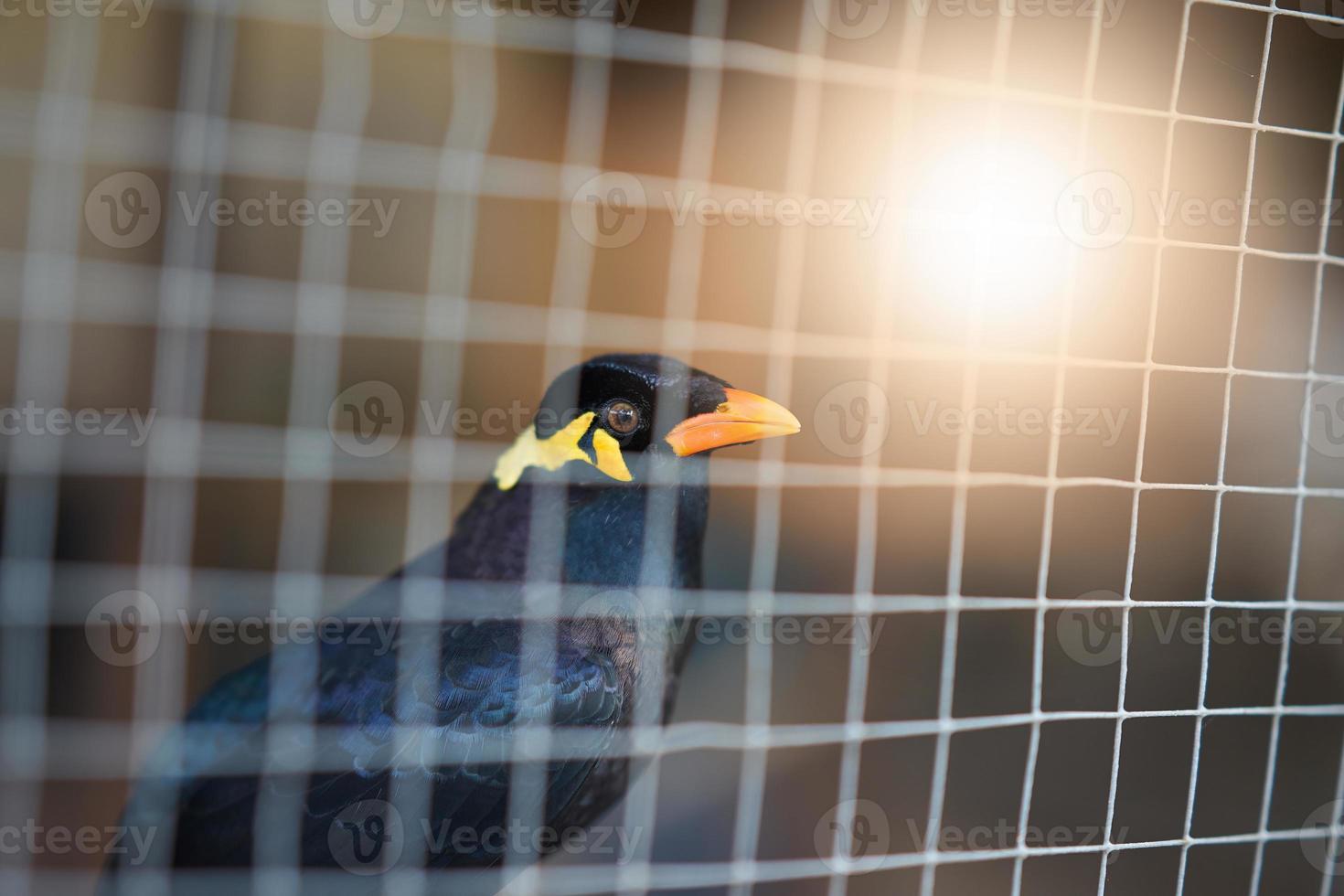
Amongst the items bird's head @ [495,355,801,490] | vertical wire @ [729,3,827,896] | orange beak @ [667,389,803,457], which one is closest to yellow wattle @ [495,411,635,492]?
bird's head @ [495,355,801,490]

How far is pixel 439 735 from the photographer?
1.26m

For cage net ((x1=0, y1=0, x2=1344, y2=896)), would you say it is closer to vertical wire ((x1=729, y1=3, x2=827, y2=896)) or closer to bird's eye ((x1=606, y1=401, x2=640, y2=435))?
vertical wire ((x1=729, y1=3, x2=827, y2=896))

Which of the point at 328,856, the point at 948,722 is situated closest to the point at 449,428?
the point at 328,856

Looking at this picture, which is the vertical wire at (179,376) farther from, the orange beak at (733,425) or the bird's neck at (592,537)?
the orange beak at (733,425)

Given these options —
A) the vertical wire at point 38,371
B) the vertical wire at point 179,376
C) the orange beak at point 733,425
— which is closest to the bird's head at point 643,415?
the orange beak at point 733,425

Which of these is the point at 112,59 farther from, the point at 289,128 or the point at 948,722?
the point at 948,722

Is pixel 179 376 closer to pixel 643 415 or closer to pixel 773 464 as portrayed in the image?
pixel 643 415

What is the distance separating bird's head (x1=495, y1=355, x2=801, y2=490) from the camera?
1.35 m

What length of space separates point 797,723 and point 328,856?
137 cm

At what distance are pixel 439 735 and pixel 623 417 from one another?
0.57m

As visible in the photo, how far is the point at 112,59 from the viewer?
1.86 meters

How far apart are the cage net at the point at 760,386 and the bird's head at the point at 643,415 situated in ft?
0.25

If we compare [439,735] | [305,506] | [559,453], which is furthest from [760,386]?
[439,735]

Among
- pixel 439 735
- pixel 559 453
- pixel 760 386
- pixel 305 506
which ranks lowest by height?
pixel 439 735
